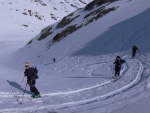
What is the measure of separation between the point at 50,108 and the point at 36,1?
88897 mm

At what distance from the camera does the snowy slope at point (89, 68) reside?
12.2 meters

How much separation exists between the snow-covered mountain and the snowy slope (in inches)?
472

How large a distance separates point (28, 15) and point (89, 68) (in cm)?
6279

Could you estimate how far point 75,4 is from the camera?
113 metres

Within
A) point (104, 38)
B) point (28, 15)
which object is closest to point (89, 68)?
point (104, 38)

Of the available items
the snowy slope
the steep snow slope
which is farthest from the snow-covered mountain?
the steep snow slope

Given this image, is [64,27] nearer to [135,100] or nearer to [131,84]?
[131,84]

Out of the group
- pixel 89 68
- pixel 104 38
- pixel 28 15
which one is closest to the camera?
pixel 89 68

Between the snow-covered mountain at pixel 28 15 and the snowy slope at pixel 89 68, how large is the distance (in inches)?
472

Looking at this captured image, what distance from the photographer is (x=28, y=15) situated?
85750mm

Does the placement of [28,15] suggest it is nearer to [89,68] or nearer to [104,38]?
[104,38]

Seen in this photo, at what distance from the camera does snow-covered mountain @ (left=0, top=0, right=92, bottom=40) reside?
7688 centimetres

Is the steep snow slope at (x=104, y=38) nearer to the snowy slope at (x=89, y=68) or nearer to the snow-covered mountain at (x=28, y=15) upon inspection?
the snowy slope at (x=89, y=68)

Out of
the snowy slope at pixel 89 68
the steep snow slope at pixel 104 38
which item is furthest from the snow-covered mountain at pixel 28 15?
the steep snow slope at pixel 104 38
